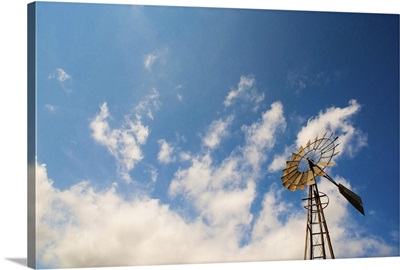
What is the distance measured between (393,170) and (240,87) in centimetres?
205

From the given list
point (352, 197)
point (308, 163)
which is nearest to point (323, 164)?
point (308, 163)

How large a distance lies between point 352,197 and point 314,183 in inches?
18.8

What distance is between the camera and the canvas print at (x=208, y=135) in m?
10.6

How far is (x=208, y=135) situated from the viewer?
36.2 feet

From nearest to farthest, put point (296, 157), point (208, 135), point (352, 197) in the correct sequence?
point (208, 135) → point (296, 157) → point (352, 197)

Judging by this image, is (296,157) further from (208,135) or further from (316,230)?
(208,135)

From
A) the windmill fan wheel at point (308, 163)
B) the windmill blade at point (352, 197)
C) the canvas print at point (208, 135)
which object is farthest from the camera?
the windmill blade at point (352, 197)

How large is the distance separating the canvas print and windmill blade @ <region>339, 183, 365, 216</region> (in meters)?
0.02

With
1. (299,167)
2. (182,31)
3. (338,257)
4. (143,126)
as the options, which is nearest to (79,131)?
(143,126)

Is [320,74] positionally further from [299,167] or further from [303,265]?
[303,265]

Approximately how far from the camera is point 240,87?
11.1m

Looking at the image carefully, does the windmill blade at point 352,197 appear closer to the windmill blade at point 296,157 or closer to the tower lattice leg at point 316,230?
the tower lattice leg at point 316,230

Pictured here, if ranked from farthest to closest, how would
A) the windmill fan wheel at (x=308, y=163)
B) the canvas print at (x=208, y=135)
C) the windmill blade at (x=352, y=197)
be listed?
1. the windmill blade at (x=352, y=197)
2. the windmill fan wheel at (x=308, y=163)
3. the canvas print at (x=208, y=135)

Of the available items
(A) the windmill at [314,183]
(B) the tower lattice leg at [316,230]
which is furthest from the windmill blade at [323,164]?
(B) the tower lattice leg at [316,230]
